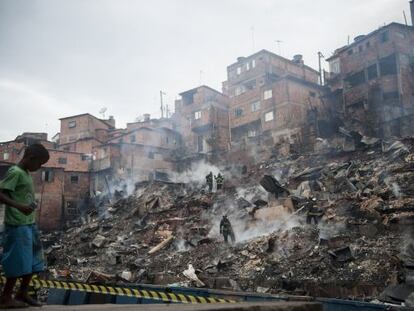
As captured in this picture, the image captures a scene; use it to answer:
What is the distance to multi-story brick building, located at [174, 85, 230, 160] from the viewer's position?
148 feet

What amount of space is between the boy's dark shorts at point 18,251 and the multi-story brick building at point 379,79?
29.3 meters

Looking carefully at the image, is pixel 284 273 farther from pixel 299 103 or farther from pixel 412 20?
pixel 412 20

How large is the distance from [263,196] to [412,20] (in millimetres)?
26641

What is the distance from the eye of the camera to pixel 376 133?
2909 centimetres

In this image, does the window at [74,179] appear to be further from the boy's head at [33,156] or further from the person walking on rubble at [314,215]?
the boy's head at [33,156]

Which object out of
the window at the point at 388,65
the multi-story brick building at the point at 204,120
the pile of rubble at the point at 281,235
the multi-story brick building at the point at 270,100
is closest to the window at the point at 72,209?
the pile of rubble at the point at 281,235

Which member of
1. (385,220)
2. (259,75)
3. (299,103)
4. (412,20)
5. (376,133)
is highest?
(412,20)

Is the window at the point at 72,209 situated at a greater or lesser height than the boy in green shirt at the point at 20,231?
greater


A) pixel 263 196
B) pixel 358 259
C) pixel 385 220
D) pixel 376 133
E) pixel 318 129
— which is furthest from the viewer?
pixel 318 129

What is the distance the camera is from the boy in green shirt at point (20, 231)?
3.37 metres

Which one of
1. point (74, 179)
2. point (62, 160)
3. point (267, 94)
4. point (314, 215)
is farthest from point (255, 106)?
point (314, 215)

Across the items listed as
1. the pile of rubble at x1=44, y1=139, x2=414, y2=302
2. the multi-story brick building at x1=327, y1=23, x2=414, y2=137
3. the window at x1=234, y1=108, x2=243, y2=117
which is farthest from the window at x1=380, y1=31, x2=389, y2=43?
the window at x1=234, y1=108, x2=243, y2=117

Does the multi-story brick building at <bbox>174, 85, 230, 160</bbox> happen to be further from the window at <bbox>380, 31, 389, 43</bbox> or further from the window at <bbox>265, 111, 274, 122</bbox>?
the window at <bbox>380, 31, 389, 43</bbox>

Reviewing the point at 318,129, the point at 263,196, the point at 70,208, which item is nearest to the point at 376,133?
the point at 318,129
